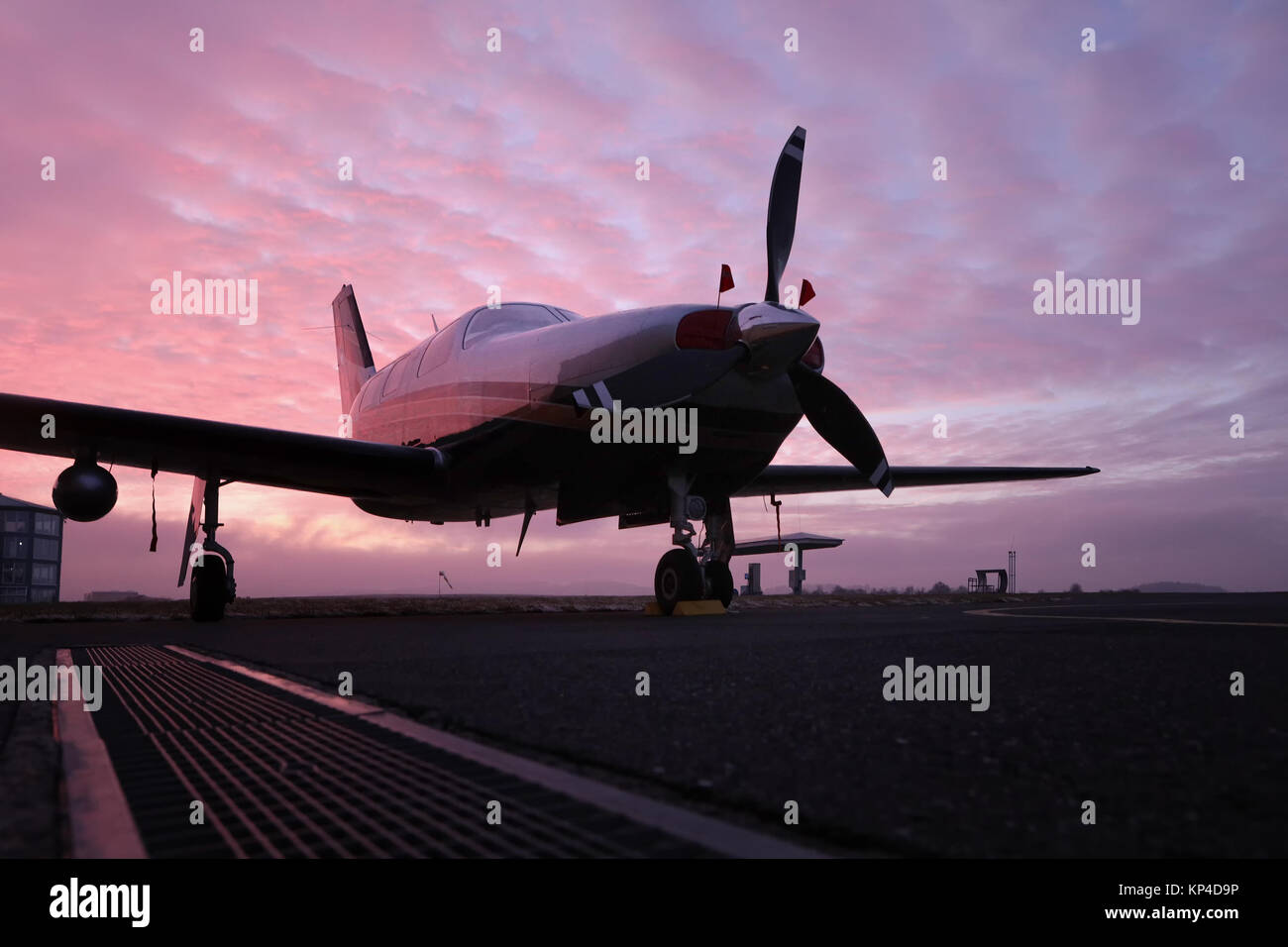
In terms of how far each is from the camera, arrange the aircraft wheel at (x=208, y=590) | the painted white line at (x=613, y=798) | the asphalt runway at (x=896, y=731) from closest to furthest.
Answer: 1. the painted white line at (x=613, y=798)
2. the asphalt runway at (x=896, y=731)
3. the aircraft wheel at (x=208, y=590)

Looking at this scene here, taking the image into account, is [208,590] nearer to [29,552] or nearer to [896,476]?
[896,476]

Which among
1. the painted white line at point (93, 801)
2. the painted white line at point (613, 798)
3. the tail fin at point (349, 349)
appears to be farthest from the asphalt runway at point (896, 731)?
the tail fin at point (349, 349)

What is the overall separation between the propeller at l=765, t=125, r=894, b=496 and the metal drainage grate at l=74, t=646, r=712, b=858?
864 cm

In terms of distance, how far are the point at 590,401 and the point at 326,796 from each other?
28.5 ft

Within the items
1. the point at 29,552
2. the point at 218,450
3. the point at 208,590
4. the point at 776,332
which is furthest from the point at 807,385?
the point at 29,552

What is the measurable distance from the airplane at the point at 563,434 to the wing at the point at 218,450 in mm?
28

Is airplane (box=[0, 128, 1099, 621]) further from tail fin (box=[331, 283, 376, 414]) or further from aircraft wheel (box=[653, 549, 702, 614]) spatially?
tail fin (box=[331, 283, 376, 414])

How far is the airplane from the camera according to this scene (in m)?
10.1

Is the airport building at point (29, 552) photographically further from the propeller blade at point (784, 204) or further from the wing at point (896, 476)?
the propeller blade at point (784, 204)

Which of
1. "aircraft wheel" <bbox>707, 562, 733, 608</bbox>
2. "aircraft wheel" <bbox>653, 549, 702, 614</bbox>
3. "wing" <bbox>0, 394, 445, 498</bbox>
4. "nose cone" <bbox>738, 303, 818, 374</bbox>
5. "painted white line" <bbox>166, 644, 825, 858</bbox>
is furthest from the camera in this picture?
"aircraft wheel" <bbox>707, 562, 733, 608</bbox>

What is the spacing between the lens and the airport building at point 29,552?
58.2 metres

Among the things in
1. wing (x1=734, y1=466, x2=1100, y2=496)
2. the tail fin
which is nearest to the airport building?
the tail fin
